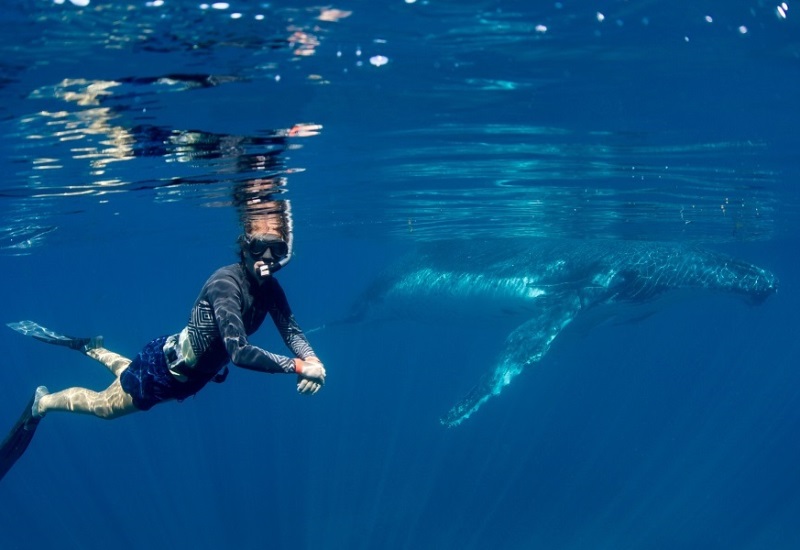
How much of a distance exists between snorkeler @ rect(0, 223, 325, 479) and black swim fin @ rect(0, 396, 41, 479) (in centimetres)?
147

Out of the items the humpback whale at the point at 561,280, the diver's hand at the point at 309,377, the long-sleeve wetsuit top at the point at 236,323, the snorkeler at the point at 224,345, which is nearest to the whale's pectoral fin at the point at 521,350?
the humpback whale at the point at 561,280

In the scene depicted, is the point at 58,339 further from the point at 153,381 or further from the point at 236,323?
the point at 236,323

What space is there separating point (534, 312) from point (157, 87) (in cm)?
1441

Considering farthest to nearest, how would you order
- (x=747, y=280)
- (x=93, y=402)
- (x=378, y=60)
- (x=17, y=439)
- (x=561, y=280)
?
(x=561, y=280) → (x=747, y=280) → (x=17, y=439) → (x=93, y=402) → (x=378, y=60)

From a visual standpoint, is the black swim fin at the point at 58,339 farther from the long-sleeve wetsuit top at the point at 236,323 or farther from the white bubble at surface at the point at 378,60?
the white bubble at surface at the point at 378,60

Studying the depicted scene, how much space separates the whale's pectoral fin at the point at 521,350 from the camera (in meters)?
13.2

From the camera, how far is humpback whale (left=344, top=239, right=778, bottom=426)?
1889cm

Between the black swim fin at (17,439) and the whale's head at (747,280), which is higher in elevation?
the black swim fin at (17,439)

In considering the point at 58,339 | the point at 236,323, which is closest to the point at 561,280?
the point at 58,339

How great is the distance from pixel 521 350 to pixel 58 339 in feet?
33.9

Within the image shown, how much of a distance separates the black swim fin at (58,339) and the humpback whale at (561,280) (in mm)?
9912

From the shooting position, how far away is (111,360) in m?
10.4

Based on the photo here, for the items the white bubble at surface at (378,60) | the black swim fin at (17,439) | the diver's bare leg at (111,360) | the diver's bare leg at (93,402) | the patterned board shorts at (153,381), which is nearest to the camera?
the patterned board shorts at (153,381)

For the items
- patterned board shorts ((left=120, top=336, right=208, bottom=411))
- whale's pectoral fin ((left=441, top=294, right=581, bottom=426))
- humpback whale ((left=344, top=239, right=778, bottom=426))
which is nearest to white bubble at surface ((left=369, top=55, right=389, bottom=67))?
patterned board shorts ((left=120, top=336, right=208, bottom=411))
